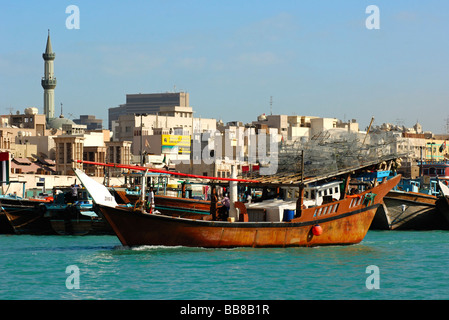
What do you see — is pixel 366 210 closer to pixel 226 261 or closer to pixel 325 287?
pixel 226 261

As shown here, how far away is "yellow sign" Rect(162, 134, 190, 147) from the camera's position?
123 metres

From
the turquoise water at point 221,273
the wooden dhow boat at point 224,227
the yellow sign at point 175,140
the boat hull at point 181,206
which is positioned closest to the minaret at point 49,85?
the yellow sign at point 175,140

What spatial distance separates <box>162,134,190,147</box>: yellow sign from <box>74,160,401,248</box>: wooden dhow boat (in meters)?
88.9

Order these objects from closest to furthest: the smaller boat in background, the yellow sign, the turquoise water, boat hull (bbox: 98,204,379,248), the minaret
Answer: the turquoise water, boat hull (bbox: 98,204,379,248), the smaller boat in background, the yellow sign, the minaret

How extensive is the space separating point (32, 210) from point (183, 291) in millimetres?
22846

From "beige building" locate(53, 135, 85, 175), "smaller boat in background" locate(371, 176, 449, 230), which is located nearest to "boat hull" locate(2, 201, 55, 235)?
"smaller boat in background" locate(371, 176, 449, 230)

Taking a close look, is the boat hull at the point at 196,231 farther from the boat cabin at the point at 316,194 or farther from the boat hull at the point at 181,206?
the boat hull at the point at 181,206

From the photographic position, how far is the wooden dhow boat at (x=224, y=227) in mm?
31875

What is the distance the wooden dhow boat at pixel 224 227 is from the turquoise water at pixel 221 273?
365 millimetres

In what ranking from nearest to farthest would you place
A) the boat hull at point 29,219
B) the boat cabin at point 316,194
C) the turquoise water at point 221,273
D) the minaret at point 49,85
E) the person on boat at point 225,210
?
the turquoise water at point 221,273 < the person on boat at point 225,210 < the boat cabin at point 316,194 < the boat hull at point 29,219 < the minaret at point 49,85

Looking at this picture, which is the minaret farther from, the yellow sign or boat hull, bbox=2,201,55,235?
boat hull, bbox=2,201,55,235

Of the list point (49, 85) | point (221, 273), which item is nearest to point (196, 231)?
point (221, 273)

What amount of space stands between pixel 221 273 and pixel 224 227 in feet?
14.5
